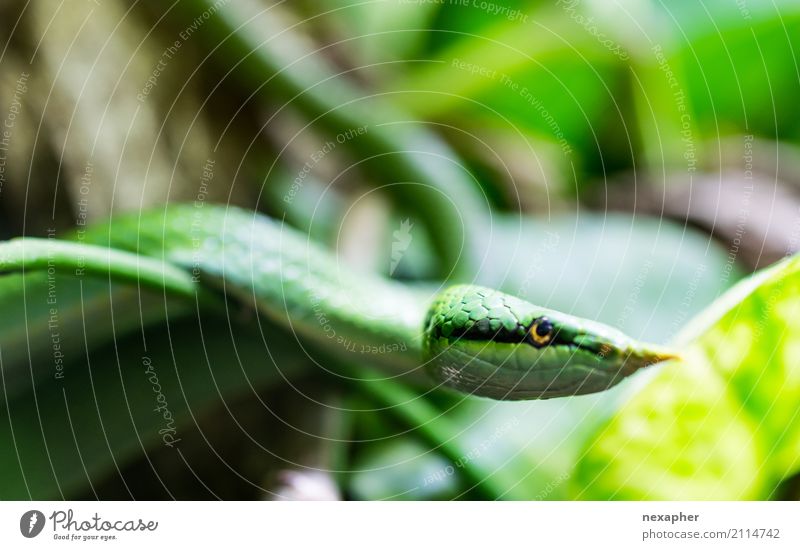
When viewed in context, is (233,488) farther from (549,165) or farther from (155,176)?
(549,165)

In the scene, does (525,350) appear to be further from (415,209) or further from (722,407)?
(415,209)
